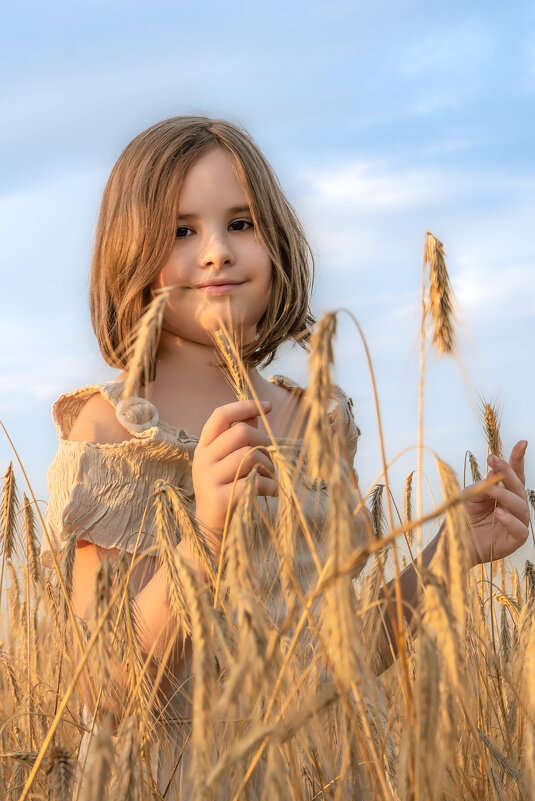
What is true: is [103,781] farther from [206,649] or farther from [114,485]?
[114,485]

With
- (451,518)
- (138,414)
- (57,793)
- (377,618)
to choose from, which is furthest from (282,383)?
(57,793)

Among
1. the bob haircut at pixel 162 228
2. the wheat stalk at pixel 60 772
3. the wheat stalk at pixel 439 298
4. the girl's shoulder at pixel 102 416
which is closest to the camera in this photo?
the wheat stalk at pixel 60 772

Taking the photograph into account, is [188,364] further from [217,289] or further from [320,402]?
[320,402]

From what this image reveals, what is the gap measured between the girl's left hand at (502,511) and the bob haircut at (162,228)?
1.76 ft

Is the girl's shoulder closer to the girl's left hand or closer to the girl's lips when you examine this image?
the girl's lips

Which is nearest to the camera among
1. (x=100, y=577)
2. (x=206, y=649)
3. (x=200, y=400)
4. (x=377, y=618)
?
(x=206, y=649)

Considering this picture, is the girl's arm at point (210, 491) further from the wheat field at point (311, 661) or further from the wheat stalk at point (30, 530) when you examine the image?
the wheat stalk at point (30, 530)

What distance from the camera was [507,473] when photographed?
1671mm

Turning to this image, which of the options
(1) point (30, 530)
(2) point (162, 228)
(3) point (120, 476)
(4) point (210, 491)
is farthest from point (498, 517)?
(1) point (30, 530)

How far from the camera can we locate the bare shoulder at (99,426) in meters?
1.82

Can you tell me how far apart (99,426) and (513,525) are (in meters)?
0.94

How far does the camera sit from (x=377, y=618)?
52.7 inches

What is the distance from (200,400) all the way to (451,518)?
1061 millimetres

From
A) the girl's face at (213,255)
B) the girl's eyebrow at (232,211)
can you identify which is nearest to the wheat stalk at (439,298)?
the girl's face at (213,255)
